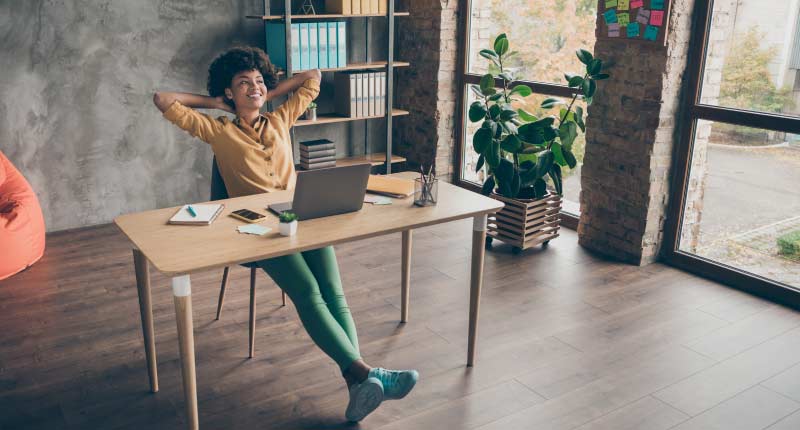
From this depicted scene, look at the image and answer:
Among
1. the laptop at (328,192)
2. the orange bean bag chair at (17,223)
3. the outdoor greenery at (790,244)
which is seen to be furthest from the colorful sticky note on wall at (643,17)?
the orange bean bag chair at (17,223)

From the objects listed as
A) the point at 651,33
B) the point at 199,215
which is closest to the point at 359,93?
the point at 651,33

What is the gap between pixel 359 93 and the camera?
570cm

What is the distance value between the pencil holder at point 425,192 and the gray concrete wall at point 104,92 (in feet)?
9.54

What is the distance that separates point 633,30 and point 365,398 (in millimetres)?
2828

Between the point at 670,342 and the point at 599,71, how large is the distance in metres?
1.76

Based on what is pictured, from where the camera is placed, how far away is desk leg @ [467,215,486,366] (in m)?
3.12

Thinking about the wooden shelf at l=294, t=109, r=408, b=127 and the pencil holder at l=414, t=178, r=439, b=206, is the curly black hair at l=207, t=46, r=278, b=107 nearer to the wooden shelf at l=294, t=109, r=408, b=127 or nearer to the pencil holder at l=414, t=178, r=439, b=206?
the pencil holder at l=414, t=178, r=439, b=206

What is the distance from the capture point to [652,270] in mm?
4516

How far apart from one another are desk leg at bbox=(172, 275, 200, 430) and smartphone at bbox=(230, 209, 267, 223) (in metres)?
0.44

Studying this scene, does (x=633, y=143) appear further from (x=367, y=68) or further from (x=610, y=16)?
(x=367, y=68)

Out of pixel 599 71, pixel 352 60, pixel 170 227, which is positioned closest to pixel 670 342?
pixel 599 71

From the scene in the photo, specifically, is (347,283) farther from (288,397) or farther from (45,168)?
(45,168)

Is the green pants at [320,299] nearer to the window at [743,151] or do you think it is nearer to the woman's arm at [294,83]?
the woman's arm at [294,83]

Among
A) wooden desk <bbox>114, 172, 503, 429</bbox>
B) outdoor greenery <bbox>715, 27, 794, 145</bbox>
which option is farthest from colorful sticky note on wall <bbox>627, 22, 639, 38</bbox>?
wooden desk <bbox>114, 172, 503, 429</bbox>
